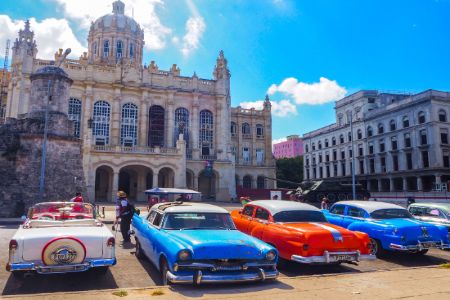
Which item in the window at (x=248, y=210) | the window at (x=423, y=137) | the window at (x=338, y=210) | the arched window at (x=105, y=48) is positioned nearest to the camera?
the window at (x=248, y=210)

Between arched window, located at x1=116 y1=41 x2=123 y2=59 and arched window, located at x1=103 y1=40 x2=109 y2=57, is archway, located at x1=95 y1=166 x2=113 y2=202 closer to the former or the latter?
arched window, located at x1=116 y1=41 x2=123 y2=59

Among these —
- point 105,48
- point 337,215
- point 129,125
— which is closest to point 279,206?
point 337,215

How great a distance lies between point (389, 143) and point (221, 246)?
47.8 metres

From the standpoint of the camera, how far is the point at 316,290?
18.8ft

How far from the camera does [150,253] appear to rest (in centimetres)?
720

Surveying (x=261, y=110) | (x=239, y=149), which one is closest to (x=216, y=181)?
(x=239, y=149)

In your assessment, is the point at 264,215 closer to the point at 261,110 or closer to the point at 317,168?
the point at 261,110

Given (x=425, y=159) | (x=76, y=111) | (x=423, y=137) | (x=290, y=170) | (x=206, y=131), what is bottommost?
(x=425, y=159)

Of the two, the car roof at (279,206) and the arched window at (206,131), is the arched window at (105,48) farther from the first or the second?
the car roof at (279,206)

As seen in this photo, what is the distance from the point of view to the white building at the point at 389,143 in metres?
41.5

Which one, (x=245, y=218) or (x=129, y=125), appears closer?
(x=245, y=218)

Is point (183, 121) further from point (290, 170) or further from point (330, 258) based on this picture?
point (330, 258)

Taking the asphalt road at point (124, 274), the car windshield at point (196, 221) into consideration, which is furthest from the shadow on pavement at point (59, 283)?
the car windshield at point (196, 221)

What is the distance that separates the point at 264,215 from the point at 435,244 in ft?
14.6
